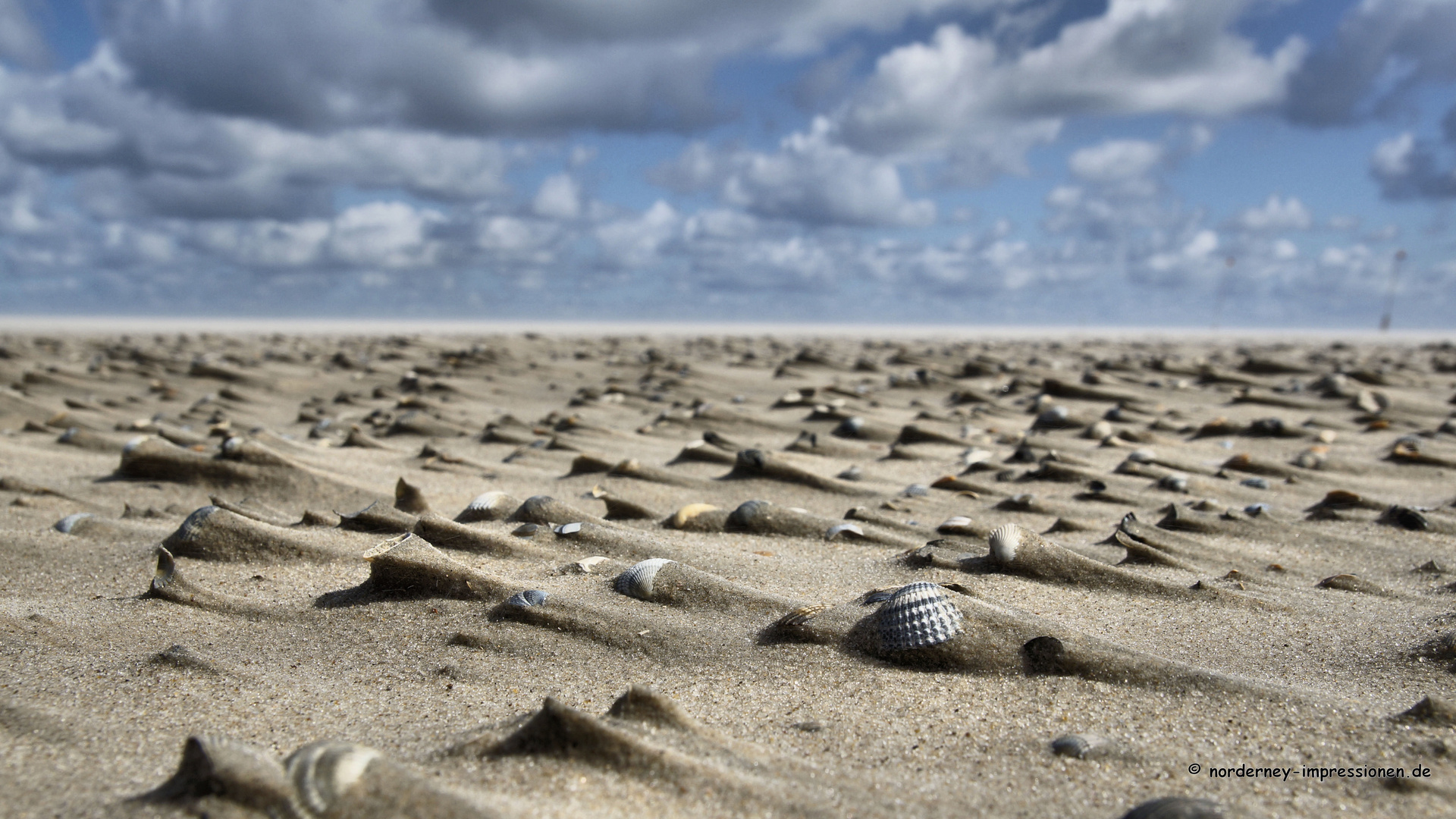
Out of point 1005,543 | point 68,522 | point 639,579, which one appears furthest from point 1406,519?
point 68,522

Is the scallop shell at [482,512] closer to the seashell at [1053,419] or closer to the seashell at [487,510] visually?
the seashell at [487,510]

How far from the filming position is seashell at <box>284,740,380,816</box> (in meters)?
1.29

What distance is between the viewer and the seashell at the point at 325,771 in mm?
1294

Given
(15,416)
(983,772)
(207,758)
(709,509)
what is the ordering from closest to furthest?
1. (207,758)
2. (983,772)
3. (709,509)
4. (15,416)

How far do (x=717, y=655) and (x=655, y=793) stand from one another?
0.59 meters

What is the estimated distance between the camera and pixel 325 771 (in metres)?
1.34

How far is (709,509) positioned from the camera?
3.16 meters

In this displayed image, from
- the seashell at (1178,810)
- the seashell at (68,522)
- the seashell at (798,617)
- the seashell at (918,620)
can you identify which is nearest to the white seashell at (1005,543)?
the seashell at (918,620)

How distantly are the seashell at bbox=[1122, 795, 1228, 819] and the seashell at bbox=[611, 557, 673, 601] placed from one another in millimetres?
1218

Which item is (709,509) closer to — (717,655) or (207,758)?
(717,655)

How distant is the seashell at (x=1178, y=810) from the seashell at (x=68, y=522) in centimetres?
301

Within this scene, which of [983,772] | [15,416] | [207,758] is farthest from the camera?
[15,416]

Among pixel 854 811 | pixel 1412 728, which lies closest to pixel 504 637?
pixel 854 811

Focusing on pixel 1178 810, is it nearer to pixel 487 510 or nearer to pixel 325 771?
pixel 325 771
